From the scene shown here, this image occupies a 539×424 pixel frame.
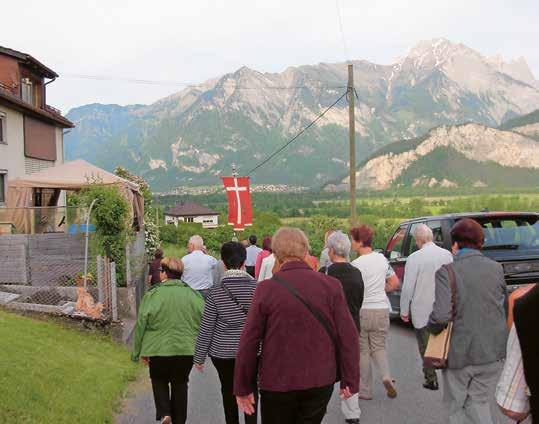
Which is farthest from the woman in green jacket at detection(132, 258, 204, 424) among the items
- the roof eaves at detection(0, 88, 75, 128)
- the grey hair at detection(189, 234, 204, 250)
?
the roof eaves at detection(0, 88, 75, 128)

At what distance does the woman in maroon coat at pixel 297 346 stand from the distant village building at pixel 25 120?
2402 centimetres

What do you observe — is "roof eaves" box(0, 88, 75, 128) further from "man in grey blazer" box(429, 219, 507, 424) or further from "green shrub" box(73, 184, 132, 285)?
A: "man in grey blazer" box(429, 219, 507, 424)

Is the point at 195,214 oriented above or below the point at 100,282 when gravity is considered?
above

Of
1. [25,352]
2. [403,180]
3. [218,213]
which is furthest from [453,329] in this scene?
[218,213]

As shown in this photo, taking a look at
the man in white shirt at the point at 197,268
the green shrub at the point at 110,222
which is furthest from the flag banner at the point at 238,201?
the man in white shirt at the point at 197,268

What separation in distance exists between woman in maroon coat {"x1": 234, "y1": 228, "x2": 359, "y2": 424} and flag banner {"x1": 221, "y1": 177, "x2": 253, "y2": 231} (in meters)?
17.8

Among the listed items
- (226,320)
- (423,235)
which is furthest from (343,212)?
(226,320)

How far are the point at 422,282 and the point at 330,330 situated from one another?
3552mm

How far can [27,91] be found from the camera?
30359 mm

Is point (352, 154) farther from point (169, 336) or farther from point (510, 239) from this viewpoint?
point (169, 336)

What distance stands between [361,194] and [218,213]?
30464 millimetres

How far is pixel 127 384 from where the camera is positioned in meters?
8.86

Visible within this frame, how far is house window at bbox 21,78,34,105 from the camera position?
1168 inches

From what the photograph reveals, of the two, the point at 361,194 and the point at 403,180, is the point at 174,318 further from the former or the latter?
the point at 403,180
